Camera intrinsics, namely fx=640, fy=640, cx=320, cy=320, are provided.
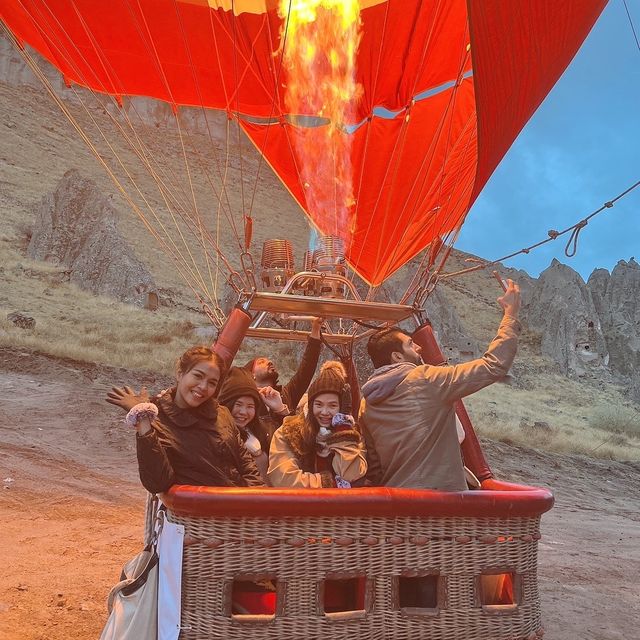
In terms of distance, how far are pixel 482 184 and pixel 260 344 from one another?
15.3 meters

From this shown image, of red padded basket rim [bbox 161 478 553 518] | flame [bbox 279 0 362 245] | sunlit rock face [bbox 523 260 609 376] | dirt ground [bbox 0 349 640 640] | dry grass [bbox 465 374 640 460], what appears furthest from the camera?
sunlit rock face [bbox 523 260 609 376]

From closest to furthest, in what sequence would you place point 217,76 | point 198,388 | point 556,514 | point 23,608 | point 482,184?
point 198,388 → point 23,608 → point 482,184 → point 217,76 → point 556,514

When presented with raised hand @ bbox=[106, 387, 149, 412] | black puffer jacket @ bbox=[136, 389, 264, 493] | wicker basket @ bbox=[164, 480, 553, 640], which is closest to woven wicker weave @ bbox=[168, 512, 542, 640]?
wicker basket @ bbox=[164, 480, 553, 640]

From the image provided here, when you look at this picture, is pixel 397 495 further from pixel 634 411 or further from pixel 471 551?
pixel 634 411

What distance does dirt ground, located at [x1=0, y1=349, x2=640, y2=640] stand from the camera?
366 centimetres

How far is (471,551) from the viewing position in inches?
93.7

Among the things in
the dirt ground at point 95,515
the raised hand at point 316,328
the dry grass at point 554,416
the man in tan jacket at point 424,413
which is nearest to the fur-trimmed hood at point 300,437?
the man in tan jacket at point 424,413

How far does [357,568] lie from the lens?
226 cm

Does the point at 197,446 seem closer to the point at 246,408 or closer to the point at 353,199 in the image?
the point at 246,408

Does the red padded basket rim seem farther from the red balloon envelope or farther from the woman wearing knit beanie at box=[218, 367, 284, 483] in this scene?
the red balloon envelope

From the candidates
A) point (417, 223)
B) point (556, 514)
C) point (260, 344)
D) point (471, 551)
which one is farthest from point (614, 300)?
point (471, 551)

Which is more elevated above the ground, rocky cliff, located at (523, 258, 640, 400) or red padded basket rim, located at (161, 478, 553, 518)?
rocky cliff, located at (523, 258, 640, 400)

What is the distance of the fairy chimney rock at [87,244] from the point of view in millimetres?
22578

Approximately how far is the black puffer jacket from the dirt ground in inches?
50.7
